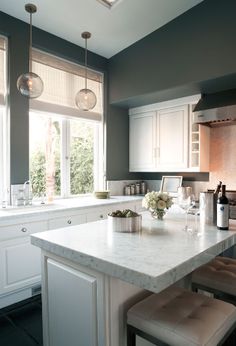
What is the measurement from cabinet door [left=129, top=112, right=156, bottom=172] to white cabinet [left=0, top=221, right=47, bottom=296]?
6.61ft

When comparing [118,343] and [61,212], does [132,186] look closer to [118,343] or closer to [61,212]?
[61,212]

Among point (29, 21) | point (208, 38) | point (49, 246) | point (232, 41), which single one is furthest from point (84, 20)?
point (49, 246)

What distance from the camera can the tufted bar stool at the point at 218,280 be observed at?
5.12ft

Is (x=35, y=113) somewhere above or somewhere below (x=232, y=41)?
below

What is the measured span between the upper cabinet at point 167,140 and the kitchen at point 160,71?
0.16 metres

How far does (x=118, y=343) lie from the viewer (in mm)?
1268

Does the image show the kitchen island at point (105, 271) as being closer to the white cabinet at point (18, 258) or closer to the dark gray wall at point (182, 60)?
the white cabinet at point (18, 258)

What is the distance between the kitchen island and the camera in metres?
1.08

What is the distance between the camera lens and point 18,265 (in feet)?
8.21

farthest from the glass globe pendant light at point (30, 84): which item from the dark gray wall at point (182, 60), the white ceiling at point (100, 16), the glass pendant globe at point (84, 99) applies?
the dark gray wall at point (182, 60)

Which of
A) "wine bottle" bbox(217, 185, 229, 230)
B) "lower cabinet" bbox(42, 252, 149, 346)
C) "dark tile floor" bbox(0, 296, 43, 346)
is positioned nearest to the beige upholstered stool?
"lower cabinet" bbox(42, 252, 149, 346)

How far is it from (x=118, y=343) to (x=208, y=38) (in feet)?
10.3

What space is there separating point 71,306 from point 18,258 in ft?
4.42

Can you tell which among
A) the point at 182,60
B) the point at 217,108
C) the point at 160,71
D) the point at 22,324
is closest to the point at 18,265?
the point at 22,324
